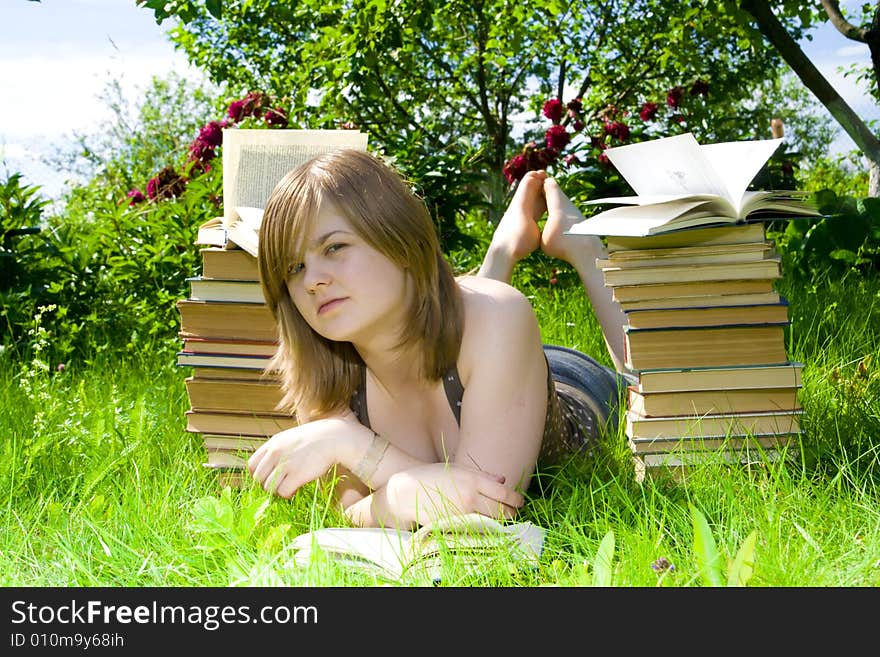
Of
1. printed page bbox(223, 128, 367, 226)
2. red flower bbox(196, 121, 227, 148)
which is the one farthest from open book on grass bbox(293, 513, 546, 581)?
red flower bbox(196, 121, 227, 148)

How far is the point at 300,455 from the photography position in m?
1.96

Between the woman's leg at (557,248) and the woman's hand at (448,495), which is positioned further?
the woman's leg at (557,248)

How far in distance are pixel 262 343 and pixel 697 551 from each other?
Answer: 1484 mm

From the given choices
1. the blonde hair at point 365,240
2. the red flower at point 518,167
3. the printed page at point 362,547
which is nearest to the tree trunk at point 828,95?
the red flower at point 518,167

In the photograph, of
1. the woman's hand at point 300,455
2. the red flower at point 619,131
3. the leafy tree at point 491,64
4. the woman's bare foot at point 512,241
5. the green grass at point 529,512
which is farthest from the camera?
the leafy tree at point 491,64

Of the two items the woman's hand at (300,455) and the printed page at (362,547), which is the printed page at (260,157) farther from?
the printed page at (362,547)

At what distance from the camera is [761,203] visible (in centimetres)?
213

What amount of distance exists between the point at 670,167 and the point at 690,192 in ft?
0.30

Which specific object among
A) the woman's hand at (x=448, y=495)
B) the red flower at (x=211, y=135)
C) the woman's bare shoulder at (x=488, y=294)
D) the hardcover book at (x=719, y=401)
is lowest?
the woman's hand at (x=448, y=495)

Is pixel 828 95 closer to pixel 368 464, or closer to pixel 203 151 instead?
pixel 203 151

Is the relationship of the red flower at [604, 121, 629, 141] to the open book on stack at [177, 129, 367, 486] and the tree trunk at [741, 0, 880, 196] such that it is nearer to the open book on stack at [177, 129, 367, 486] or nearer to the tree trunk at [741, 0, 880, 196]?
the tree trunk at [741, 0, 880, 196]

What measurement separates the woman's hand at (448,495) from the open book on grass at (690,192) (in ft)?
2.20

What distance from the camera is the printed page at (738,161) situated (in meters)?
2.16
